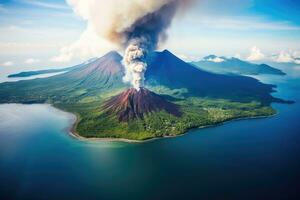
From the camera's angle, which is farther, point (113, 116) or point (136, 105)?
point (136, 105)

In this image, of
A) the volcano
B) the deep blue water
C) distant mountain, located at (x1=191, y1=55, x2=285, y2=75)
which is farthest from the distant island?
distant mountain, located at (x1=191, y1=55, x2=285, y2=75)

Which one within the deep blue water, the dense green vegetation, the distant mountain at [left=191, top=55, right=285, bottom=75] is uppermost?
the distant mountain at [left=191, top=55, right=285, bottom=75]

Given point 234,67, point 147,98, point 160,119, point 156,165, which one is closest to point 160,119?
point 160,119

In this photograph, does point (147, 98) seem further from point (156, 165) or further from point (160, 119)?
point (156, 165)

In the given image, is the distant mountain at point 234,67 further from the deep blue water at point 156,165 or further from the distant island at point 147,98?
the deep blue water at point 156,165

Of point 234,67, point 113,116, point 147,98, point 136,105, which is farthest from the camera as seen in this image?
point 234,67

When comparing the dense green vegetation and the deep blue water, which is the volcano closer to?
the dense green vegetation

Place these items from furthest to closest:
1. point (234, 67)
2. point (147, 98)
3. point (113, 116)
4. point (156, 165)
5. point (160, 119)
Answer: point (234, 67) → point (147, 98) → point (113, 116) → point (160, 119) → point (156, 165)

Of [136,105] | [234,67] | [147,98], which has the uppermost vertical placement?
[234,67]
